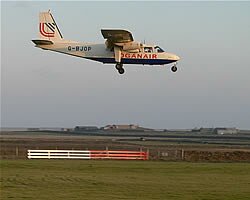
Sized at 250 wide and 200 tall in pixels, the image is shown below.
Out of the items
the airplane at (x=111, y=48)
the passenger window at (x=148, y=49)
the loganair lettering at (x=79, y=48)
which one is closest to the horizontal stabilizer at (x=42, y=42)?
the airplane at (x=111, y=48)

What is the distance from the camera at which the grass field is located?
2857 centimetres

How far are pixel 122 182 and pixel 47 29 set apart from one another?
1788 cm

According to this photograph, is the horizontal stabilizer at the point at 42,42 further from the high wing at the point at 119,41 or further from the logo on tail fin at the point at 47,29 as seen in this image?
the high wing at the point at 119,41

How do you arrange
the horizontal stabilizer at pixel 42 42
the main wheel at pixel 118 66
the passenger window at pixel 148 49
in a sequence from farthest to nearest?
the passenger window at pixel 148 49 → the horizontal stabilizer at pixel 42 42 → the main wheel at pixel 118 66

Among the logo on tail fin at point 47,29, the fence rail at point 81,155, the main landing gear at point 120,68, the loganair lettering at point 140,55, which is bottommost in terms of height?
the fence rail at point 81,155

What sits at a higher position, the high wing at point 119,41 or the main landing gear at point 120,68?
the high wing at point 119,41

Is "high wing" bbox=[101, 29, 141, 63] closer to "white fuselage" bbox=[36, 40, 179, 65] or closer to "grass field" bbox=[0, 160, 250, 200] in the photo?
"white fuselage" bbox=[36, 40, 179, 65]

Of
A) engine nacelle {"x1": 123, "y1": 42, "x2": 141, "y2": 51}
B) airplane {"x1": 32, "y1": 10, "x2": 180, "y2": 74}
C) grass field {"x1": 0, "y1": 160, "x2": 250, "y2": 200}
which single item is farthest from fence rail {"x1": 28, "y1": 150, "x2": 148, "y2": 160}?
engine nacelle {"x1": 123, "y1": 42, "x2": 141, "y2": 51}

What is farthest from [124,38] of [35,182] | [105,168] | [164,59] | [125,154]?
[35,182]

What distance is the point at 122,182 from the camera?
3497cm

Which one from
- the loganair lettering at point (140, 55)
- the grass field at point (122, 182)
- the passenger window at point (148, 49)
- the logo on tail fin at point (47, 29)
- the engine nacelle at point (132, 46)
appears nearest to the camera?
the grass field at point (122, 182)

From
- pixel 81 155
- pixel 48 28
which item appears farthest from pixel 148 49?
pixel 81 155

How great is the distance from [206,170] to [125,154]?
47.3 ft

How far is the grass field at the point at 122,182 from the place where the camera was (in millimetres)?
28566
